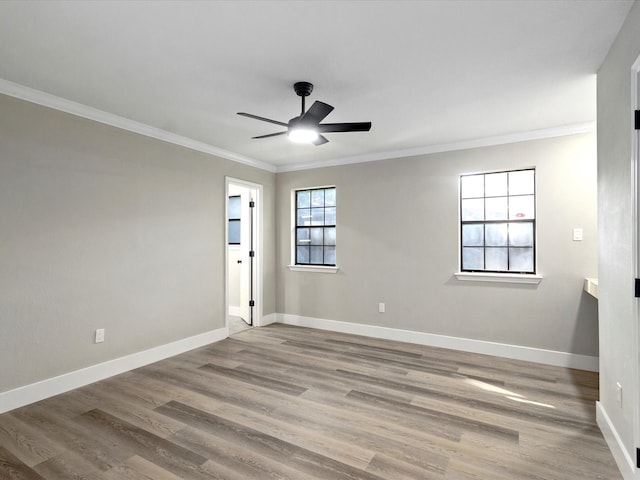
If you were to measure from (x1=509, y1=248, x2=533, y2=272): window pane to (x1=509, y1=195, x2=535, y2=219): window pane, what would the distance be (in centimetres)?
40

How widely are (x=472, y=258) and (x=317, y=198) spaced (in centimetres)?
243

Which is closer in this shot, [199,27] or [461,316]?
[199,27]

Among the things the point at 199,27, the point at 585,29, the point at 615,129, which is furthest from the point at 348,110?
the point at 615,129

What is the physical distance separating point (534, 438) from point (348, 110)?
Answer: 9.87 ft

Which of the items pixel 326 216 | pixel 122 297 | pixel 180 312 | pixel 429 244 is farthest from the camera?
pixel 326 216

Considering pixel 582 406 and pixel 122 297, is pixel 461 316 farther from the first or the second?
pixel 122 297

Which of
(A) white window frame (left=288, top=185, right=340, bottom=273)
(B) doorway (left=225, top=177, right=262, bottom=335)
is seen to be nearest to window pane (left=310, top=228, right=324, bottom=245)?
(A) white window frame (left=288, top=185, right=340, bottom=273)

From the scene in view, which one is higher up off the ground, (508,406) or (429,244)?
(429,244)

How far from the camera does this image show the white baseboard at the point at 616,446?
6.18 ft

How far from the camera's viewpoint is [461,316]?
435 cm

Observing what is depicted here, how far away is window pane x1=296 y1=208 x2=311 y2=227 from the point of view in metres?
5.64

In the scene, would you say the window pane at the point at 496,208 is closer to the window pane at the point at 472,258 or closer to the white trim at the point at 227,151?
the window pane at the point at 472,258

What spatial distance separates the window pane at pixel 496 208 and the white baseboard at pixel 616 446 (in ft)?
7.32

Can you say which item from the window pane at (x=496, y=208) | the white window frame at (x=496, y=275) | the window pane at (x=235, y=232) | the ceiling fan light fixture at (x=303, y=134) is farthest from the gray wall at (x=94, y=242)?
the window pane at (x=496, y=208)
